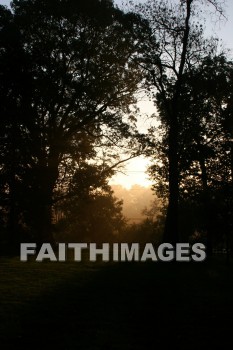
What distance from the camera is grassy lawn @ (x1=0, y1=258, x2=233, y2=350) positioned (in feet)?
24.2

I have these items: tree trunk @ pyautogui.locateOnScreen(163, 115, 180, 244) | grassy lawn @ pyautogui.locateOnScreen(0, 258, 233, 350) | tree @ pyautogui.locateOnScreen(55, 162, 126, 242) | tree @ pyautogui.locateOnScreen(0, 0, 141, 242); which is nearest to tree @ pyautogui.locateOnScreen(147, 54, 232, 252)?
tree trunk @ pyautogui.locateOnScreen(163, 115, 180, 244)

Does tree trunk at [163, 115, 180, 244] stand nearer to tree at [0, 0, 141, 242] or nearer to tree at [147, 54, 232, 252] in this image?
tree at [147, 54, 232, 252]

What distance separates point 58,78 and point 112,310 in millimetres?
22485

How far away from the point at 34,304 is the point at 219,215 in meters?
14.3

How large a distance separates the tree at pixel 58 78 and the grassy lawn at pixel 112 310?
13241 mm

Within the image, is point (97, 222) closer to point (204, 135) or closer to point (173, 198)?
point (204, 135)

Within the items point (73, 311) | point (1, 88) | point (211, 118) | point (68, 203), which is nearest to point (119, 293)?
point (73, 311)

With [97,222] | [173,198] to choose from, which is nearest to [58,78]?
[173,198]

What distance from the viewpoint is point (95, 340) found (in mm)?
7324

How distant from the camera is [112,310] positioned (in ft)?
31.8

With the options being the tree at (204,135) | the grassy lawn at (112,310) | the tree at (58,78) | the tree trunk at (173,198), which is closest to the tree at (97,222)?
the tree at (204,135)

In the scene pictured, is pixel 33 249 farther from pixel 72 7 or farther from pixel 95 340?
pixel 95 340

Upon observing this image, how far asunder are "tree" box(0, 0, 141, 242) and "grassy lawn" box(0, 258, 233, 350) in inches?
521

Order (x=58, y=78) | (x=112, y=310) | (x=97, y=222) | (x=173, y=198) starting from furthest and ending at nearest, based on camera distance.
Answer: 1. (x=97, y=222)
2. (x=58, y=78)
3. (x=173, y=198)
4. (x=112, y=310)
